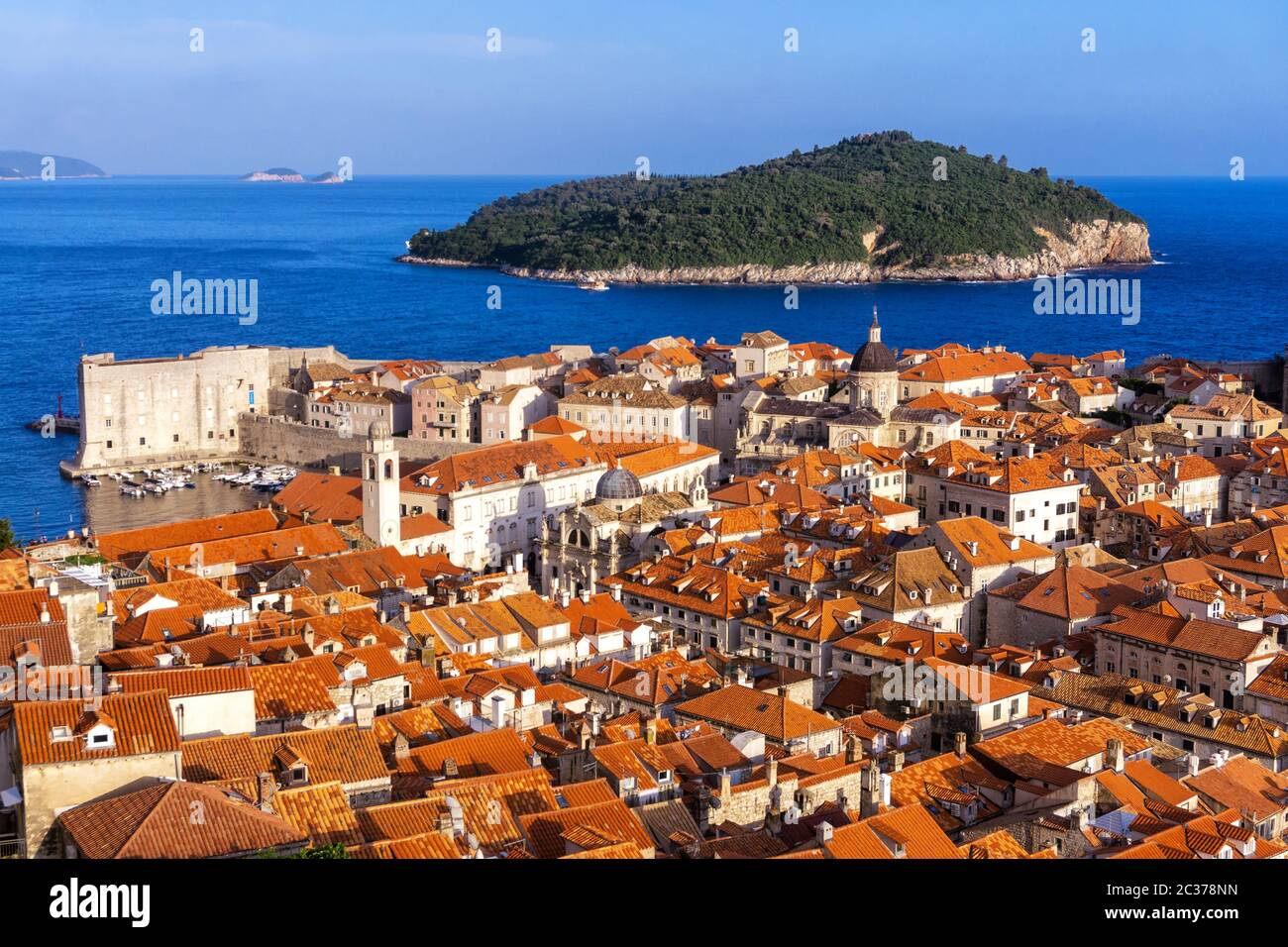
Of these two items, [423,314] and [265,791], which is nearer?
[265,791]

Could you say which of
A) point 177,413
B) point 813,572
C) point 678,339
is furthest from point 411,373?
point 813,572

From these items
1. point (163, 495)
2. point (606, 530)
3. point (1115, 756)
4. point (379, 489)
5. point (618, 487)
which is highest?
point (379, 489)

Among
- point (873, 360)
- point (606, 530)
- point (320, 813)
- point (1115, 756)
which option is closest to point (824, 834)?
point (320, 813)

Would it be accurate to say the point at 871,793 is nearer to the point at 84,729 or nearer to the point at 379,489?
the point at 84,729

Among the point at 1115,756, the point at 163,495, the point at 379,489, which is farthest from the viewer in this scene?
the point at 163,495

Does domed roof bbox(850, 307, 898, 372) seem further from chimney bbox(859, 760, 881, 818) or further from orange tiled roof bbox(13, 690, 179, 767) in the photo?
orange tiled roof bbox(13, 690, 179, 767)

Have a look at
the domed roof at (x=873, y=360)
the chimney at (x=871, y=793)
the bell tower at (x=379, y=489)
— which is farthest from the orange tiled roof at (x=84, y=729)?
the domed roof at (x=873, y=360)

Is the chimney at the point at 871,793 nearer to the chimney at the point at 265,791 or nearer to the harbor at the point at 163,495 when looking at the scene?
the chimney at the point at 265,791

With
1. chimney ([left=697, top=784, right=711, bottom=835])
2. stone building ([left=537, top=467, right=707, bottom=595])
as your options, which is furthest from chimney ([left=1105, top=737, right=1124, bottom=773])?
stone building ([left=537, top=467, right=707, bottom=595])
